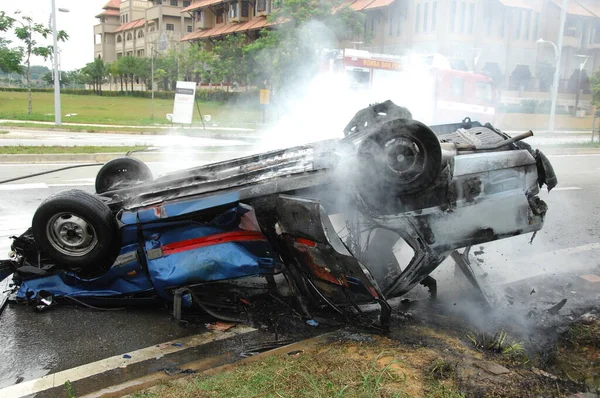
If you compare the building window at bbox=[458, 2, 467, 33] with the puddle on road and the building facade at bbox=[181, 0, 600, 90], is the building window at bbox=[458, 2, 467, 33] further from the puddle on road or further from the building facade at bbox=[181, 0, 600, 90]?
the puddle on road

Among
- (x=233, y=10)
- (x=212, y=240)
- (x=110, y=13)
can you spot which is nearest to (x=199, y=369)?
(x=212, y=240)

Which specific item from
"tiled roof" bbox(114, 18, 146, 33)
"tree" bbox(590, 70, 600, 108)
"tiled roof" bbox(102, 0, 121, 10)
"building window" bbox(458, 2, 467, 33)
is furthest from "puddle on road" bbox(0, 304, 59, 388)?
"tiled roof" bbox(102, 0, 121, 10)

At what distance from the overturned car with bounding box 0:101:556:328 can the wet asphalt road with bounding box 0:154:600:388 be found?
17 centimetres

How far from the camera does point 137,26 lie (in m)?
66.9

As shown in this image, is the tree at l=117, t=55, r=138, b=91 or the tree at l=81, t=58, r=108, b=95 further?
the tree at l=81, t=58, r=108, b=95

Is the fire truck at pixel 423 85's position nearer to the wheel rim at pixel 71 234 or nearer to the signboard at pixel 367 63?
the signboard at pixel 367 63

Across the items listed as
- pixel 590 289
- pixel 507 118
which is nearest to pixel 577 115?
pixel 507 118

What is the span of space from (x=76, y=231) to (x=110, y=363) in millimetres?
918

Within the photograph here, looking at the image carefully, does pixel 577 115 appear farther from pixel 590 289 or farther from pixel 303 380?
pixel 303 380

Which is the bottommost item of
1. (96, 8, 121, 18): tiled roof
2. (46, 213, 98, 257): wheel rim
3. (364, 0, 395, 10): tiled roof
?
(46, 213, 98, 257): wheel rim

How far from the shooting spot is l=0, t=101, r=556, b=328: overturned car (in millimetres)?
3064

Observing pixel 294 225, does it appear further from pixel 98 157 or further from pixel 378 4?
pixel 98 157

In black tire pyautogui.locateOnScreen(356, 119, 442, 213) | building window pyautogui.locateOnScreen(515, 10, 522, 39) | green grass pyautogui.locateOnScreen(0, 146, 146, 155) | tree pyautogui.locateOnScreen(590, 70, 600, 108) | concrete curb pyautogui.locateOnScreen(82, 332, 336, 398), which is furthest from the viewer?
tree pyautogui.locateOnScreen(590, 70, 600, 108)

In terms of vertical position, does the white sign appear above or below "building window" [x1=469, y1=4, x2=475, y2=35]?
below
